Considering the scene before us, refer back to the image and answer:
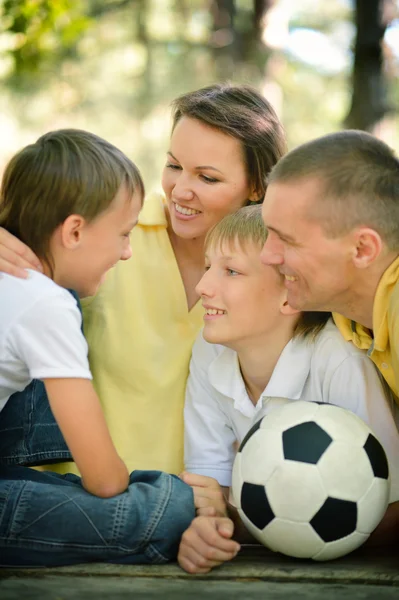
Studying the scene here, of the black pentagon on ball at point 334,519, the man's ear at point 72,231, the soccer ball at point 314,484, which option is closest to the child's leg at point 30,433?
the man's ear at point 72,231

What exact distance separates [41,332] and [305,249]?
95 cm

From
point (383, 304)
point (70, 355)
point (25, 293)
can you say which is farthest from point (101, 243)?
point (383, 304)

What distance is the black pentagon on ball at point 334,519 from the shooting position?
2445 mm

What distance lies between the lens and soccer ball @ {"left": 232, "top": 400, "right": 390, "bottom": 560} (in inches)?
96.7

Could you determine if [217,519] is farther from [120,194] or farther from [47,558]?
[120,194]

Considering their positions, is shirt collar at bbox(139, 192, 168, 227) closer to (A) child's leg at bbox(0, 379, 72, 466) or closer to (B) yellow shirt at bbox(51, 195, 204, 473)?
(B) yellow shirt at bbox(51, 195, 204, 473)

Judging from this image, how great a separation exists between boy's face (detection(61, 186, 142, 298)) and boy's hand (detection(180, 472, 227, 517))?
2.61 feet

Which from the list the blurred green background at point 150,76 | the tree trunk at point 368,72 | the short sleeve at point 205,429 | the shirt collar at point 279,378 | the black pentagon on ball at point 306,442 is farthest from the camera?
the blurred green background at point 150,76

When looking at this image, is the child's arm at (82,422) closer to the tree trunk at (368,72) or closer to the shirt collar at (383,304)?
the shirt collar at (383,304)

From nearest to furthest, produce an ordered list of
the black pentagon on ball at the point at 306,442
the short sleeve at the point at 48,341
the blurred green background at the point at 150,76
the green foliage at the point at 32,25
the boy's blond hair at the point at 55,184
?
the short sleeve at the point at 48,341
the black pentagon on ball at the point at 306,442
the boy's blond hair at the point at 55,184
the green foliage at the point at 32,25
the blurred green background at the point at 150,76

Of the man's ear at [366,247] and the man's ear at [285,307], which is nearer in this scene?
the man's ear at [366,247]

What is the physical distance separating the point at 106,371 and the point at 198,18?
554 inches

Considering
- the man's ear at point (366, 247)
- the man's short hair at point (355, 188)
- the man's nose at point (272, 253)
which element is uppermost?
the man's short hair at point (355, 188)

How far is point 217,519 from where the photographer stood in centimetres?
260
